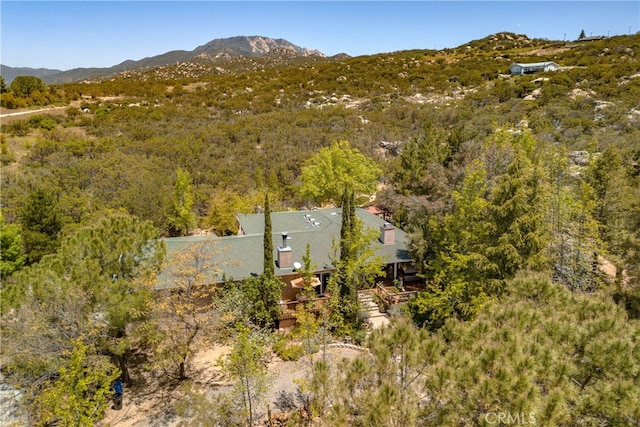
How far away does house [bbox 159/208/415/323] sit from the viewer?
18.6 meters

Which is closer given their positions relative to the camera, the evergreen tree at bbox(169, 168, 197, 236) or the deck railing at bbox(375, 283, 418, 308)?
the deck railing at bbox(375, 283, 418, 308)

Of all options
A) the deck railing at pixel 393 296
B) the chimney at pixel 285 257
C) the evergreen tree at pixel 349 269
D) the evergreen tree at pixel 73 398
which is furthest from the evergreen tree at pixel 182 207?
the evergreen tree at pixel 73 398

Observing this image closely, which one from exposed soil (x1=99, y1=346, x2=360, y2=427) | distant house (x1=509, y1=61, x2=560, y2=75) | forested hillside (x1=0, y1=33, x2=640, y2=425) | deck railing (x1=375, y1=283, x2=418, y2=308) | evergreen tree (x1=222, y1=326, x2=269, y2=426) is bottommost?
exposed soil (x1=99, y1=346, x2=360, y2=427)

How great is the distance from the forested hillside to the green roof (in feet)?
7.82

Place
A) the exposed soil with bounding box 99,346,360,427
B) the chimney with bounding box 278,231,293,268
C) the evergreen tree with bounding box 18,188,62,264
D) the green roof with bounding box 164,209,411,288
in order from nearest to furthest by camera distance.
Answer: the exposed soil with bounding box 99,346,360,427, the green roof with bounding box 164,209,411,288, the chimney with bounding box 278,231,293,268, the evergreen tree with bounding box 18,188,62,264

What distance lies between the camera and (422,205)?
19.5 meters

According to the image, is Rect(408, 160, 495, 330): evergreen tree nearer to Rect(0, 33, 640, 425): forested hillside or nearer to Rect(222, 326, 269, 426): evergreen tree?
Rect(0, 33, 640, 425): forested hillside

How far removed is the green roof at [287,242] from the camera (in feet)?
60.9

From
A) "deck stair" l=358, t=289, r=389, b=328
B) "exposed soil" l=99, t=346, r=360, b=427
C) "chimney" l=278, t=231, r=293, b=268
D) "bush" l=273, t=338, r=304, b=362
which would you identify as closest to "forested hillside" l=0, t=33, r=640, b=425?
"exposed soil" l=99, t=346, r=360, b=427

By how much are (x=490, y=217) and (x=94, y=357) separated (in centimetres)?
1442

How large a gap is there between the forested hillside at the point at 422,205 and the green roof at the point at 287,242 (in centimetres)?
238

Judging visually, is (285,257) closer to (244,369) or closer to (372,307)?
(372,307)

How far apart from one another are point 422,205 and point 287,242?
754 cm

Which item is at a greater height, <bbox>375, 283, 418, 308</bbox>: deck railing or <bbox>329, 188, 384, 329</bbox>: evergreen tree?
<bbox>329, 188, 384, 329</bbox>: evergreen tree
